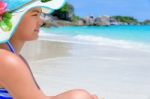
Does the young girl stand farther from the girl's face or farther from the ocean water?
the ocean water

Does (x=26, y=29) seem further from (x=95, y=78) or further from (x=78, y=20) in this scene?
(x=78, y=20)

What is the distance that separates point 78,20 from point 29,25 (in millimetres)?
40608

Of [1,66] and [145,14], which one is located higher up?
[1,66]

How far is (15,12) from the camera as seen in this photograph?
3.84 ft

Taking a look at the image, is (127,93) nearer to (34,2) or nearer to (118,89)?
(118,89)

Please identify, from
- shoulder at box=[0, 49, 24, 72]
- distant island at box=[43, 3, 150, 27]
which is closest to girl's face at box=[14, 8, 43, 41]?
shoulder at box=[0, 49, 24, 72]

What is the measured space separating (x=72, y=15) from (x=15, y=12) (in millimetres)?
40176

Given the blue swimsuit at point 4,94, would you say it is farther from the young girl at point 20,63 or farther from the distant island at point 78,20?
the distant island at point 78,20

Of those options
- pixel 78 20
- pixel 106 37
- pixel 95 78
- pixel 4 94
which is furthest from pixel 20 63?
pixel 78 20

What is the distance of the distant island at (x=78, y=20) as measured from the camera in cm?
3884

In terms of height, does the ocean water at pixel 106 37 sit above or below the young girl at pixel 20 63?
below

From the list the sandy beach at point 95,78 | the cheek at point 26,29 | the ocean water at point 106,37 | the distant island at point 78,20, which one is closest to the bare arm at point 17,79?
the cheek at point 26,29

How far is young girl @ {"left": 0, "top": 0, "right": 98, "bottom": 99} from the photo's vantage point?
107 cm

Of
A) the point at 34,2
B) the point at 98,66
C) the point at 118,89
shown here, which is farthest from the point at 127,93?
the point at 34,2
